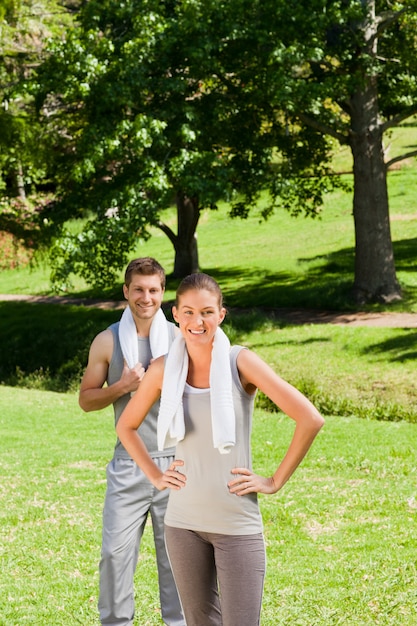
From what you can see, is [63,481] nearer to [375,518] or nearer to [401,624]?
[375,518]

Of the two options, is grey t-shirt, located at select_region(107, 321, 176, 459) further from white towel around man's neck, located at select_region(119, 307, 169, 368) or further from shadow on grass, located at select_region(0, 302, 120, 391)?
shadow on grass, located at select_region(0, 302, 120, 391)

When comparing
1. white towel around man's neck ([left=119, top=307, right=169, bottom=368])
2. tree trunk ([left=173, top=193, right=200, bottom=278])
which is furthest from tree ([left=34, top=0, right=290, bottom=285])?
white towel around man's neck ([left=119, top=307, right=169, bottom=368])

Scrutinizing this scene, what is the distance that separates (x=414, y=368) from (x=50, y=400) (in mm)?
7664

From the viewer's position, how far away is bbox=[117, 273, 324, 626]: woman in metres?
3.79

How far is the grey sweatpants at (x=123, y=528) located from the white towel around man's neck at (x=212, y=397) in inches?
45.8

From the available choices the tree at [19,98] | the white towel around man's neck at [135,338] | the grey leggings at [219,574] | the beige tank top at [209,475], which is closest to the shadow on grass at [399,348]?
the tree at [19,98]

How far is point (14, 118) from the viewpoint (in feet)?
76.9

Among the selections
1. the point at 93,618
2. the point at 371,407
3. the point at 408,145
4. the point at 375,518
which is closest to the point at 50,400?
the point at 371,407

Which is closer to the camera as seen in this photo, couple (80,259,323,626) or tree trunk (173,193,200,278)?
couple (80,259,323,626)

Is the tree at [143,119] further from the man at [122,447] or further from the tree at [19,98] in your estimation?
the man at [122,447]

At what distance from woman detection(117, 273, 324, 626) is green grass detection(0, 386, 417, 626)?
2.43 metres

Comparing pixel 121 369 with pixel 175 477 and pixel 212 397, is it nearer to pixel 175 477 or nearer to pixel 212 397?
pixel 175 477

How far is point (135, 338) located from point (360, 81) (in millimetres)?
19068

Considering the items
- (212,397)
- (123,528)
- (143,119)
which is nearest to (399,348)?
(143,119)
